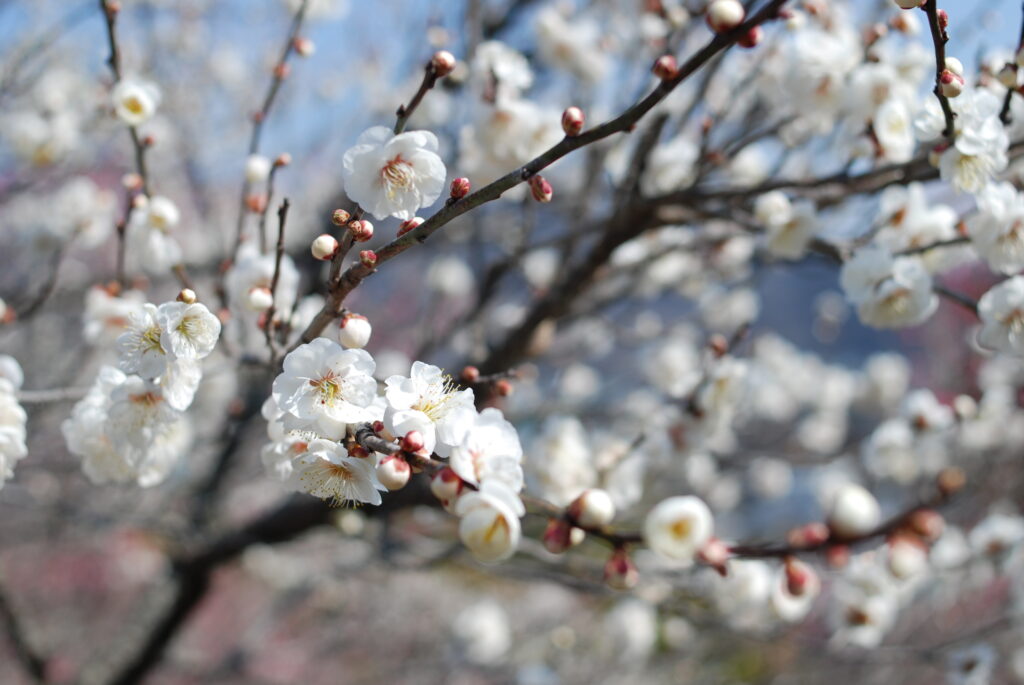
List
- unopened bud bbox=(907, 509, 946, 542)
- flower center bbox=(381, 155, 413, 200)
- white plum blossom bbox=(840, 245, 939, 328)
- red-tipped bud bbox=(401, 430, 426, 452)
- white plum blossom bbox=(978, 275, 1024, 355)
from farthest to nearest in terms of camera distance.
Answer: white plum blossom bbox=(840, 245, 939, 328), white plum blossom bbox=(978, 275, 1024, 355), flower center bbox=(381, 155, 413, 200), red-tipped bud bbox=(401, 430, 426, 452), unopened bud bbox=(907, 509, 946, 542)

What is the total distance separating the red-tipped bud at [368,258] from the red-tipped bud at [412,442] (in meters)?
0.27

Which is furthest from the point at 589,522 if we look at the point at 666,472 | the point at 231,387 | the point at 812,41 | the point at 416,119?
the point at 231,387

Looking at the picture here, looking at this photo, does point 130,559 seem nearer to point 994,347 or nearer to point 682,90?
point 682,90

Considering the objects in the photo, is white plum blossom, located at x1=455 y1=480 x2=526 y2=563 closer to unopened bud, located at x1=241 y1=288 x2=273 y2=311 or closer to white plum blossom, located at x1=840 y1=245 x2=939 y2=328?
unopened bud, located at x1=241 y1=288 x2=273 y2=311

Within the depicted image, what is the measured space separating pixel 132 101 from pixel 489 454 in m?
1.40

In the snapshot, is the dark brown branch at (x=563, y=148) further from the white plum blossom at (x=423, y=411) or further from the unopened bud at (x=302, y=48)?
the unopened bud at (x=302, y=48)

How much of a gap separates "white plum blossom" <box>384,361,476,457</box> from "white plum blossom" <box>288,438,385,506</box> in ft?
0.27

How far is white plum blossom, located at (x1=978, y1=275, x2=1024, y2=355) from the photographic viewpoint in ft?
5.01

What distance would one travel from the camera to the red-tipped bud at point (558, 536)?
3.27 ft

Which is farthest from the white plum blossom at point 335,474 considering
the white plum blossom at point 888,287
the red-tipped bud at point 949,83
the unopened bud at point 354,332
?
the white plum blossom at point 888,287

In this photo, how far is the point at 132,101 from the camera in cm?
176

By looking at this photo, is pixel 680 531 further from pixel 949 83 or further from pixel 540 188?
pixel 949 83

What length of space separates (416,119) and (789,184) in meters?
1.65

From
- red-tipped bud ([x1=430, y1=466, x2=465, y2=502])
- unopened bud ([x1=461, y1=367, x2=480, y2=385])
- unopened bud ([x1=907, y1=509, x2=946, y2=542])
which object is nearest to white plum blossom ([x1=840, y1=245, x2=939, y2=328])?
unopened bud ([x1=907, y1=509, x2=946, y2=542])
